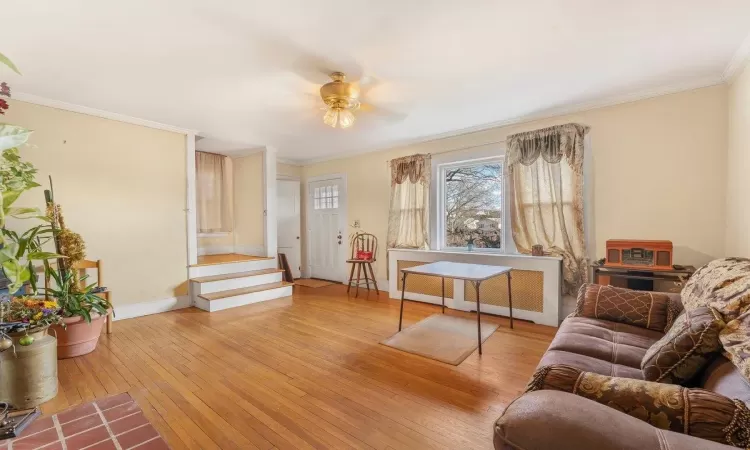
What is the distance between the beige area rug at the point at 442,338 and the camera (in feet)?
9.50

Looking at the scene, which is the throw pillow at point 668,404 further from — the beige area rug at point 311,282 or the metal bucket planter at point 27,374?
the beige area rug at point 311,282

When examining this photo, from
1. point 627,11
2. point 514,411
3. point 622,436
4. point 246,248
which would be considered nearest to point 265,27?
point 627,11

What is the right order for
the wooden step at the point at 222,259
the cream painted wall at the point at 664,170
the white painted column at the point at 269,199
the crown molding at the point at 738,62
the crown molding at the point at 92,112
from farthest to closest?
1. the white painted column at the point at 269,199
2. the wooden step at the point at 222,259
3. the crown molding at the point at 92,112
4. the cream painted wall at the point at 664,170
5. the crown molding at the point at 738,62

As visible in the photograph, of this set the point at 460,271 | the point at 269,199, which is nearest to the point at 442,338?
the point at 460,271

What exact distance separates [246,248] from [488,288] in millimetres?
4257

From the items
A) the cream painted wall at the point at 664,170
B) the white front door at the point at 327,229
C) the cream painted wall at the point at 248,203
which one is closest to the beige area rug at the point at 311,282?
the white front door at the point at 327,229

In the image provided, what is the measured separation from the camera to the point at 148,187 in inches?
165

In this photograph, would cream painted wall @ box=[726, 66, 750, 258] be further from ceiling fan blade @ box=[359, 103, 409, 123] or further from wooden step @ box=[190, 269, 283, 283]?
wooden step @ box=[190, 269, 283, 283]

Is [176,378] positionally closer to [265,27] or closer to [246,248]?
[265,27]

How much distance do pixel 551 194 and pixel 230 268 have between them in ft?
15.1

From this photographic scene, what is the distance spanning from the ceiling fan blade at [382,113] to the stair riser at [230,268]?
3081 millimetres

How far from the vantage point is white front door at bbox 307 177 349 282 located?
617 cm

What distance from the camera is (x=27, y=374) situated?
6.92 ft

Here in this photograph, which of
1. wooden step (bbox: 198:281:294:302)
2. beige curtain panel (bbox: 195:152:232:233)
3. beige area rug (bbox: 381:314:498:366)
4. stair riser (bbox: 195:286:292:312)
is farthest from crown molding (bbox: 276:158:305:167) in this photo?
beige area rug (bbox: 381:314:498:366)
